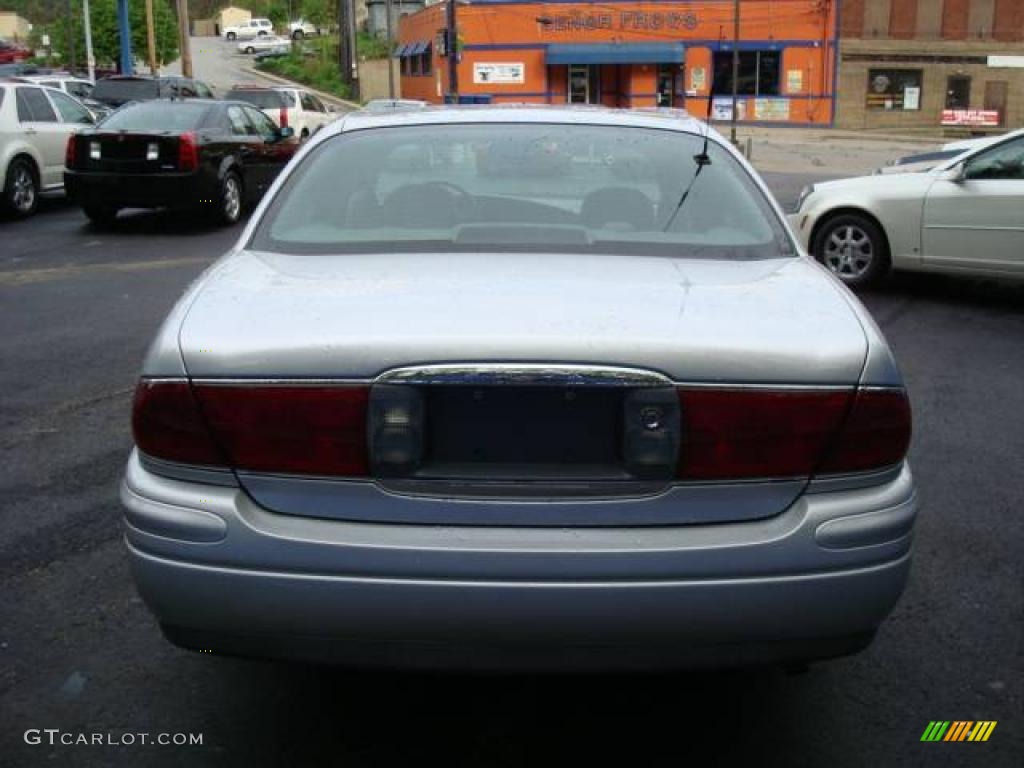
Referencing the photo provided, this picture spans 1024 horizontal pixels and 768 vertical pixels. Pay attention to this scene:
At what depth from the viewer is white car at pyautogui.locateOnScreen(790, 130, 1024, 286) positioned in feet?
30.1

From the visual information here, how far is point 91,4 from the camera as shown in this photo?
Result: 6406cm

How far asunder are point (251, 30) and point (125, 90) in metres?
66.6

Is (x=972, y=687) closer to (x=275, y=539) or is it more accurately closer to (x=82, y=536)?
(x=275, y=539)

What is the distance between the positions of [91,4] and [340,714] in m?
68.2

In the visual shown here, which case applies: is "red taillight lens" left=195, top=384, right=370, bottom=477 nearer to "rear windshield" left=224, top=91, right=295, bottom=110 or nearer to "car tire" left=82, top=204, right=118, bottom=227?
"car tire" left=82, top=204, right=118, bottom=227

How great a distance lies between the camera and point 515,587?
8.08 ft

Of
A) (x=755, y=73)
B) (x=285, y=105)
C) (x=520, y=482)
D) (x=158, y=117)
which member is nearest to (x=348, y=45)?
(x=755, y=73)

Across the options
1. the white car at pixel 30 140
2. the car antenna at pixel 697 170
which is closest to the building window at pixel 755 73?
the white car at pixel 30 140

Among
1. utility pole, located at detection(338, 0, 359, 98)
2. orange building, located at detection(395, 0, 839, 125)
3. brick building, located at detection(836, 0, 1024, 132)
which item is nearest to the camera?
brick building, located at detection(836, 0, 1024, 132)

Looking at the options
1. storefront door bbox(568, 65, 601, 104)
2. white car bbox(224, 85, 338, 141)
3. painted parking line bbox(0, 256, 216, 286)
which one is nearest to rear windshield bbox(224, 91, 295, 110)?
white car bbox(224, 85, 338, 141)

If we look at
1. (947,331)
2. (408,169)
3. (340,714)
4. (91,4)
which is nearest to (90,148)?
(947,331)

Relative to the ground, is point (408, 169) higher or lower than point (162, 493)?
higher

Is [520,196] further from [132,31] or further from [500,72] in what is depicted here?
[132,31]

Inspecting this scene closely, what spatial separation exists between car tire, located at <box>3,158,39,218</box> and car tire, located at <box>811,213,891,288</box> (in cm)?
965
